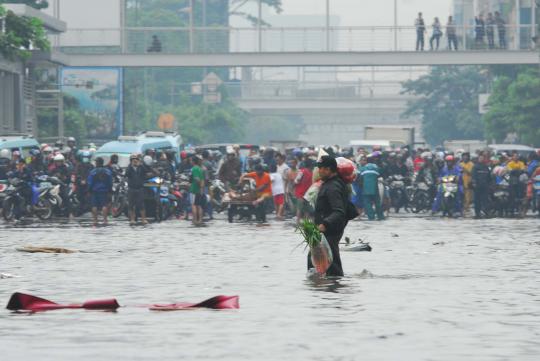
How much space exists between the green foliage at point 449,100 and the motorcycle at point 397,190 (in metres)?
61.4

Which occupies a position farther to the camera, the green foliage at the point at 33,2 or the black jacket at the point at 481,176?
the green foliage at the point at 33,2

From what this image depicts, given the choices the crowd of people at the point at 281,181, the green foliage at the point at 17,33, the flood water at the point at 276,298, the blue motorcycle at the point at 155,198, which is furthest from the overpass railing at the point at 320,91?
the flood water at the point at 276,298

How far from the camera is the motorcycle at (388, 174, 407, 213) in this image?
39.8 metres

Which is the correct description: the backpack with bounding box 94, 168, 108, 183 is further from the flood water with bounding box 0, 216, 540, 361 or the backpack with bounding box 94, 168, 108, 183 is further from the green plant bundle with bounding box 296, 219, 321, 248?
the green plant bundle with bounding box 296, 219, 321, 248

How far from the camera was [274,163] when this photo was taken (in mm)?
37562

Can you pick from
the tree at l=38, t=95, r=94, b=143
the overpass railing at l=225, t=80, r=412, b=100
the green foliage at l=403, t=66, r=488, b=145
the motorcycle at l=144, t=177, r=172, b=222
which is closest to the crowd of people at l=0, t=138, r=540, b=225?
the motorcycle at l=144, t=177, r=172, b=222

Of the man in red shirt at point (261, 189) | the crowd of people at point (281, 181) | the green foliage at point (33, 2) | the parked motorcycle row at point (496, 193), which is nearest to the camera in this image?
the crowd of people at point (281, 181)

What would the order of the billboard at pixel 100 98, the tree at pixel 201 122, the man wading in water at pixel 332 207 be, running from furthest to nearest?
the tree at pixel 201 122, the billboard at pixel 100 98, the man wading in water at pixel 332 207

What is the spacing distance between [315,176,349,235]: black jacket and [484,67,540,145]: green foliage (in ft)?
166

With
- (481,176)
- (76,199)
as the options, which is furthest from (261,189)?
(481,176)

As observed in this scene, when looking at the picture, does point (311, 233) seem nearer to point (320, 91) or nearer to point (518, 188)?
point (518, 188)

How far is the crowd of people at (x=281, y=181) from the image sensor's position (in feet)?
109

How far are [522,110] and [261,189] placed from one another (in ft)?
119

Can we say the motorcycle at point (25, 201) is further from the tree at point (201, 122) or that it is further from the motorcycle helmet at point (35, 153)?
the tree at point (201, 122)
